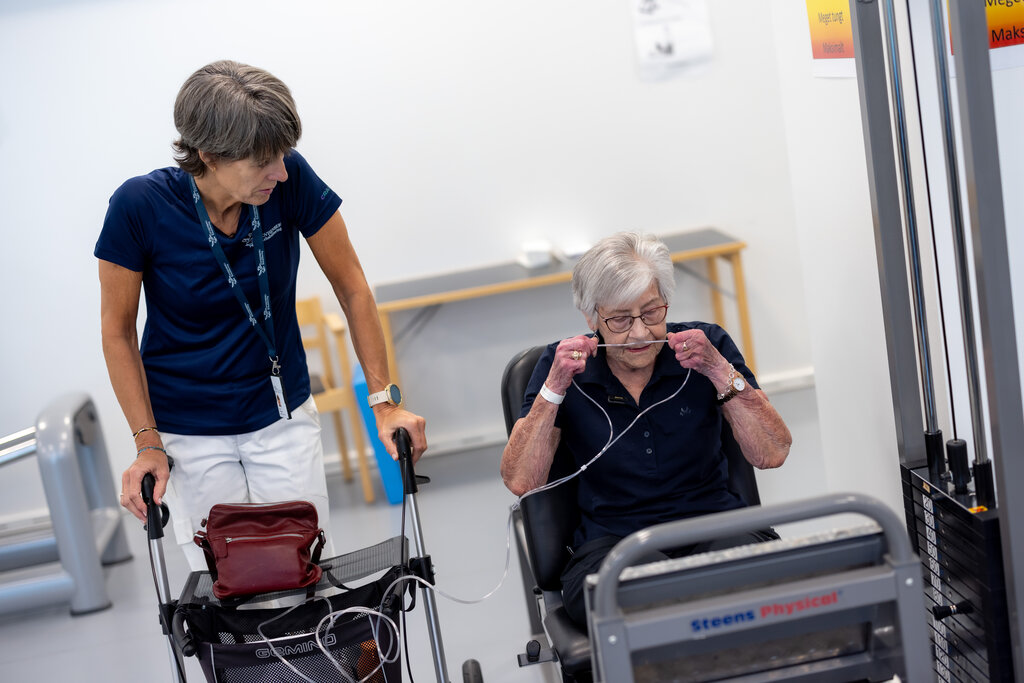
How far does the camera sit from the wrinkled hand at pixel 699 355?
1971mm

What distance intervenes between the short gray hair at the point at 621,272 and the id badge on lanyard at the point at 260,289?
2.17 feet

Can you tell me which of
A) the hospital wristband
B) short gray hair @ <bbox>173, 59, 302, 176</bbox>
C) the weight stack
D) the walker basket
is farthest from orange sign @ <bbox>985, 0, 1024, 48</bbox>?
the walker basket

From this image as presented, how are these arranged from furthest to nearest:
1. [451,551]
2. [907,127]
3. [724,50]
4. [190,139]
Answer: [724,50] < [451,551] < [907,127] < [190,139]

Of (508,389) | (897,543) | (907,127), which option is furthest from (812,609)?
(907,127)

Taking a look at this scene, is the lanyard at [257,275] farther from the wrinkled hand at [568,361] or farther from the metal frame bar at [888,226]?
the metal frame bar at [888,226]

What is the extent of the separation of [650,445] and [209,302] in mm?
972

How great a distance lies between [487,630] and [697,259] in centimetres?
243

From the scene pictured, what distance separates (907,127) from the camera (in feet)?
6.89

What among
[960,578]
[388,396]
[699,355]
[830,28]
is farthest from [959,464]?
[388,396]

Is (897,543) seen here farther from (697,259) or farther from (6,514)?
(6,514)

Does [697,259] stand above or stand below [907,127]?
below

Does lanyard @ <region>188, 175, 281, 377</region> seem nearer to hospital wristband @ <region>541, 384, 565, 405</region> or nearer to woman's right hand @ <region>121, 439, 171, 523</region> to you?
woman's right hand @ <region>121, 439, 171, 523</region>

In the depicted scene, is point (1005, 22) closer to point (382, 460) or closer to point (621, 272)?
point (621, 272)

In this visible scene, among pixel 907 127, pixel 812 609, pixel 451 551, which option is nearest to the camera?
pixel 812 609
